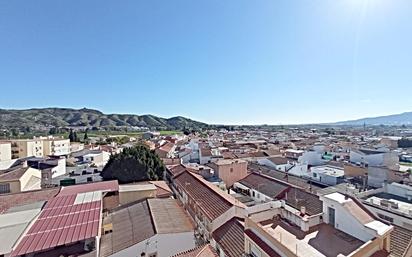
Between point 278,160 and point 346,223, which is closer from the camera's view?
point 346,223

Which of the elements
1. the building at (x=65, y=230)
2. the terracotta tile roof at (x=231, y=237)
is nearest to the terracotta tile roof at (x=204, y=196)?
the terracotta tile roof at (x=231, y=237)

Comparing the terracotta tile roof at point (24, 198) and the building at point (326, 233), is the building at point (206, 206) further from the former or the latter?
the terracotta tile roof at point (24, 198)

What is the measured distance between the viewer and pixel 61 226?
51.0 ft

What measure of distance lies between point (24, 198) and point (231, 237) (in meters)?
20.8

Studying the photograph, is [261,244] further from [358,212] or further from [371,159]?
[371,159]

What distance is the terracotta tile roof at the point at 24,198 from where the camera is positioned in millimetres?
22891

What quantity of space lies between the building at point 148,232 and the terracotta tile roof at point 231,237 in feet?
6.25

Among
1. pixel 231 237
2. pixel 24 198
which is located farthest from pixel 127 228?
pixel 24 198

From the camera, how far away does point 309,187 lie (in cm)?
2903

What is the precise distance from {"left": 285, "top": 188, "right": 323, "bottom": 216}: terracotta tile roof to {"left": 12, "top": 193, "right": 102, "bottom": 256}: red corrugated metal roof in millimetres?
15008

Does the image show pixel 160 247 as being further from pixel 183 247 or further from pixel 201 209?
pixel 201 209

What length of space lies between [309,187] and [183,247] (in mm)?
19014

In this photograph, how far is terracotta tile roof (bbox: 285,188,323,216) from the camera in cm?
1957

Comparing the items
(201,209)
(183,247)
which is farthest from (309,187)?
(183,247)
